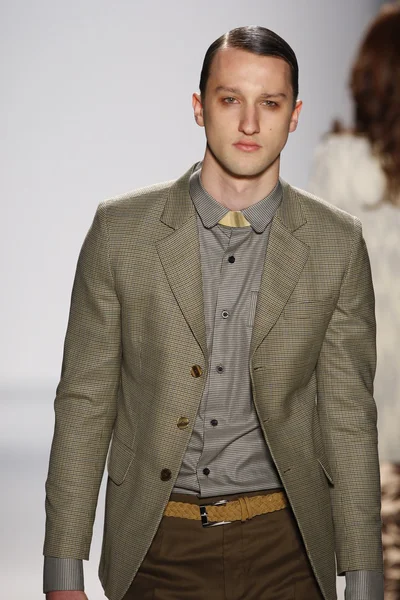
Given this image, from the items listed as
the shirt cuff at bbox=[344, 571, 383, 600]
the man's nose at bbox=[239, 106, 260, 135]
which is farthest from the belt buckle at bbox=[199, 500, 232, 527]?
the man's nose at bbox=[239, 106, 260, 135]

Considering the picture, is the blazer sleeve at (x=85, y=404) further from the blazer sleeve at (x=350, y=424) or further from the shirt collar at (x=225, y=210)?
the blazer sleeve at (x=350, y=424)

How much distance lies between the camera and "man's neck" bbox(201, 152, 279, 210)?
2480 mm

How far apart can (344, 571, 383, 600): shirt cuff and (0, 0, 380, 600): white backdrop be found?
5303mm

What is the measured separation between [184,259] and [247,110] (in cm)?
31

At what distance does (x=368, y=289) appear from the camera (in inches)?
102

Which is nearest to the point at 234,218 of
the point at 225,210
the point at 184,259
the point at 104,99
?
the point at 225,210

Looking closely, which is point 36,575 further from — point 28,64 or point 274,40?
point 28,64

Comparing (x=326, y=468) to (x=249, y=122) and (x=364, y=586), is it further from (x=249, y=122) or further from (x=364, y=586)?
(x=249, y=122)

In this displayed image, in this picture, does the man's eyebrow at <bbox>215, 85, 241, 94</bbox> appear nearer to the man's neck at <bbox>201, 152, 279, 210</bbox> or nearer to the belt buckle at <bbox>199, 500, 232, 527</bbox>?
the man's neck at <bbox>201, 152, 279, 210</bbox>

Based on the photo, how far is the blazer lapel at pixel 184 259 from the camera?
2.42m

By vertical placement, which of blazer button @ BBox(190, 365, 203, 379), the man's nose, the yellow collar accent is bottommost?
blazer button @ BBox(190, 365, 203, 379)

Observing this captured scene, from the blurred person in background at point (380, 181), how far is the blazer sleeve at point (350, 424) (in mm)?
1975

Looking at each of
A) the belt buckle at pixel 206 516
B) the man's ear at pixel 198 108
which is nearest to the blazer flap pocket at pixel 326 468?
the belt buckle at pixel 206 516

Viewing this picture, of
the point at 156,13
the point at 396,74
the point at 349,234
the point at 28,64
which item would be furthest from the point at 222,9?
the point at 349,234
